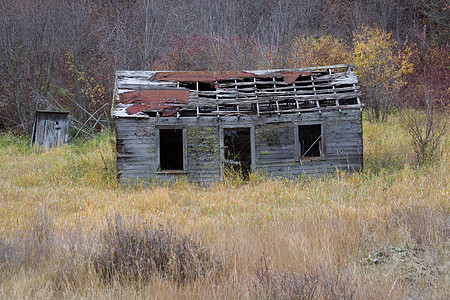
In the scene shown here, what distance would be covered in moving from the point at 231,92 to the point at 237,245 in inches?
311

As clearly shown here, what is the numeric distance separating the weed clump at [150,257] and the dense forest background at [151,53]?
15805mm

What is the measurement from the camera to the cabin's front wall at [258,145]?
11438 mm

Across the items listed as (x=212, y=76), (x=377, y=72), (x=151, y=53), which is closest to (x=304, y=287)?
(x=212, y=76)

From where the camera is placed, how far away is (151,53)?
24.5 meters

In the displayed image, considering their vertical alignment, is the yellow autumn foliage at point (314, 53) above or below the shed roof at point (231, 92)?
above

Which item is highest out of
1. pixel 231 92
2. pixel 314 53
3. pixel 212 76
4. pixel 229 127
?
pixel 314 53

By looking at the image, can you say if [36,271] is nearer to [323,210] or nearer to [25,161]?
[323,210]

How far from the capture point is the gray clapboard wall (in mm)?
18453

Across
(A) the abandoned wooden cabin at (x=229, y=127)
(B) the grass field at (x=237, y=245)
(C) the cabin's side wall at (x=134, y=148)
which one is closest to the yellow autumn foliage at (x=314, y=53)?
(A) the abandoned wooden cabin at (x=229, y=127)

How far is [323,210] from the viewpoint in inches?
270

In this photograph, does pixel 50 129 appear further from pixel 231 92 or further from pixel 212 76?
pixel 231 92

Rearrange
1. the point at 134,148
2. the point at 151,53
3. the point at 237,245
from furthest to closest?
the point at 151,53
the point at 134,148
the point at 237,245

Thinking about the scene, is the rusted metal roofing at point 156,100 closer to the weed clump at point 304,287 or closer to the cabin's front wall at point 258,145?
the cabin's front wall at point 258,145

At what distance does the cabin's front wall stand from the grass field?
1812 mm
